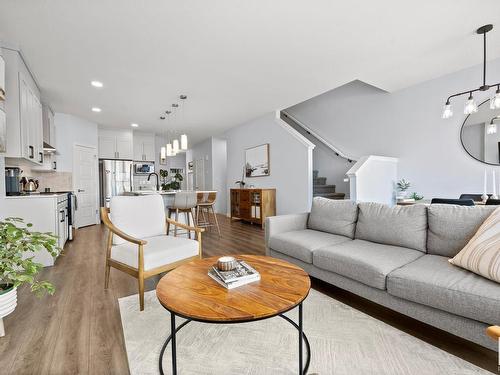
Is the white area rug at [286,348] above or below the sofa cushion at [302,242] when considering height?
below

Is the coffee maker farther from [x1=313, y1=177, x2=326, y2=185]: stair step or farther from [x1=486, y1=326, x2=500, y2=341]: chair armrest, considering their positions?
[x1=313, y1=177, x2=326, y2=185]: stair step

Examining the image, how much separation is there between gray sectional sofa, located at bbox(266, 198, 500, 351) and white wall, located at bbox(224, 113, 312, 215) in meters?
2.23

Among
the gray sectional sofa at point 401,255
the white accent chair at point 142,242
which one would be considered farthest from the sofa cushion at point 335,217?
the white accent chair at point 142,242

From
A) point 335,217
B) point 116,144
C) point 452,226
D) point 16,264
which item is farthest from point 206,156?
point 452,226

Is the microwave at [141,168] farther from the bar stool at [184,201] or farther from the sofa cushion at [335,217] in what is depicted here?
the sofa cushion at [335,217]

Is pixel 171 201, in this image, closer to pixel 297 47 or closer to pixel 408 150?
pixel 297 47

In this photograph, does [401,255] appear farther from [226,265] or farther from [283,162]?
[283,162]

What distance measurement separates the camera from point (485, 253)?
4.71ft

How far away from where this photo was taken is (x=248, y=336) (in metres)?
1.58

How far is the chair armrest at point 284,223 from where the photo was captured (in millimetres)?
2730

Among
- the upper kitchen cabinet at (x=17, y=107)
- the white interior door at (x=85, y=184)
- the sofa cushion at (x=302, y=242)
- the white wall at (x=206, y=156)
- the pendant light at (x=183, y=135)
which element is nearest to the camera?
the sofa cushion at (x=302, y=242)

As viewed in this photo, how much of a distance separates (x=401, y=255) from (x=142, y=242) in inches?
78.2

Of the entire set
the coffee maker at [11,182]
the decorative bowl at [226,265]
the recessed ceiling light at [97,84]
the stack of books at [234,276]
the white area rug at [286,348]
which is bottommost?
the white area rug at [286,348]

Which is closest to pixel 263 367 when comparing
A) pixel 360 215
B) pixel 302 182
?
pixel 360 215
